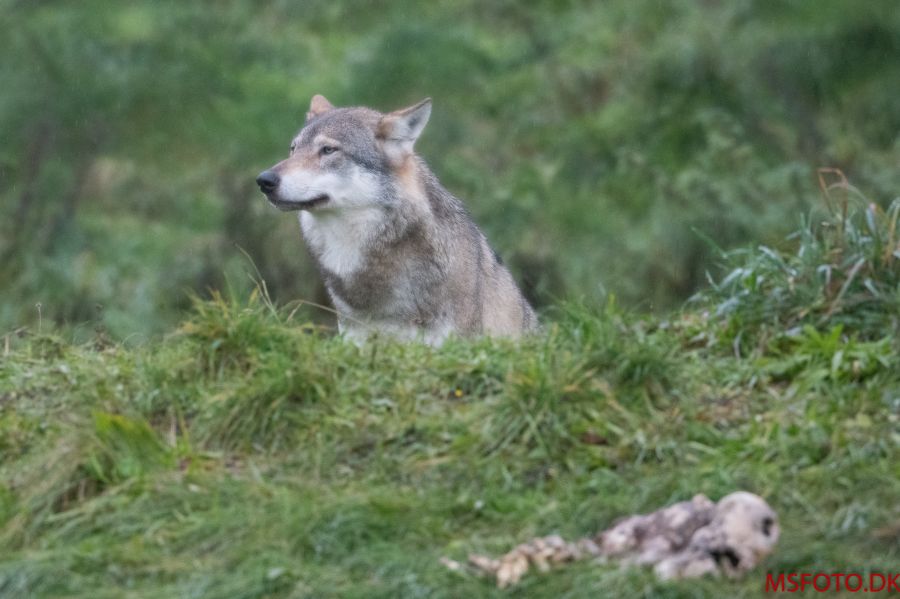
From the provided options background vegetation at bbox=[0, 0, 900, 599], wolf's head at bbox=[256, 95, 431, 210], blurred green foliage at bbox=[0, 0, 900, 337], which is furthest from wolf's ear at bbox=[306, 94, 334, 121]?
blurred green foliage at bbox=[0, 0, 900, 337]

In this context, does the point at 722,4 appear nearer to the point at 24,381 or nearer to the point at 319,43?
the point at 319,43

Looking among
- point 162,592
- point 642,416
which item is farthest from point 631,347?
point 162,592

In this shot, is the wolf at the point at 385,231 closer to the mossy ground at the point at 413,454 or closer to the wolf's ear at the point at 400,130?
the wolf's ear at the point at 400,130

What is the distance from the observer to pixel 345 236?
8.06 metres

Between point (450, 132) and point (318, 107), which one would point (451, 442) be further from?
point (450, 132)

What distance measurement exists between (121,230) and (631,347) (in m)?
12.4

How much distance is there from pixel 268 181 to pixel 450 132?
1084 centimetres

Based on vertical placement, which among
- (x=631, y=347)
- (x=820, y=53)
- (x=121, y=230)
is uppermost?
(x=631, y=347)

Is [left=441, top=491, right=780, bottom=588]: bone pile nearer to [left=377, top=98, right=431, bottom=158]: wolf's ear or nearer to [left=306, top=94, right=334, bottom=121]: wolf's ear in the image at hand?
[left=377, top=98, right=431, bottom=158]: wolf's ear

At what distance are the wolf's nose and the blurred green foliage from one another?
6646 millimetres

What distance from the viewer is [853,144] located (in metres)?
16.7

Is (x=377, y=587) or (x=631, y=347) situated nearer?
(x=377, y=587)

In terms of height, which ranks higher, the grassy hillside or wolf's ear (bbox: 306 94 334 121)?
wolf's ear (bbox: 306 94 334 121)

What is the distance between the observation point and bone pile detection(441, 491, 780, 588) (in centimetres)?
462
